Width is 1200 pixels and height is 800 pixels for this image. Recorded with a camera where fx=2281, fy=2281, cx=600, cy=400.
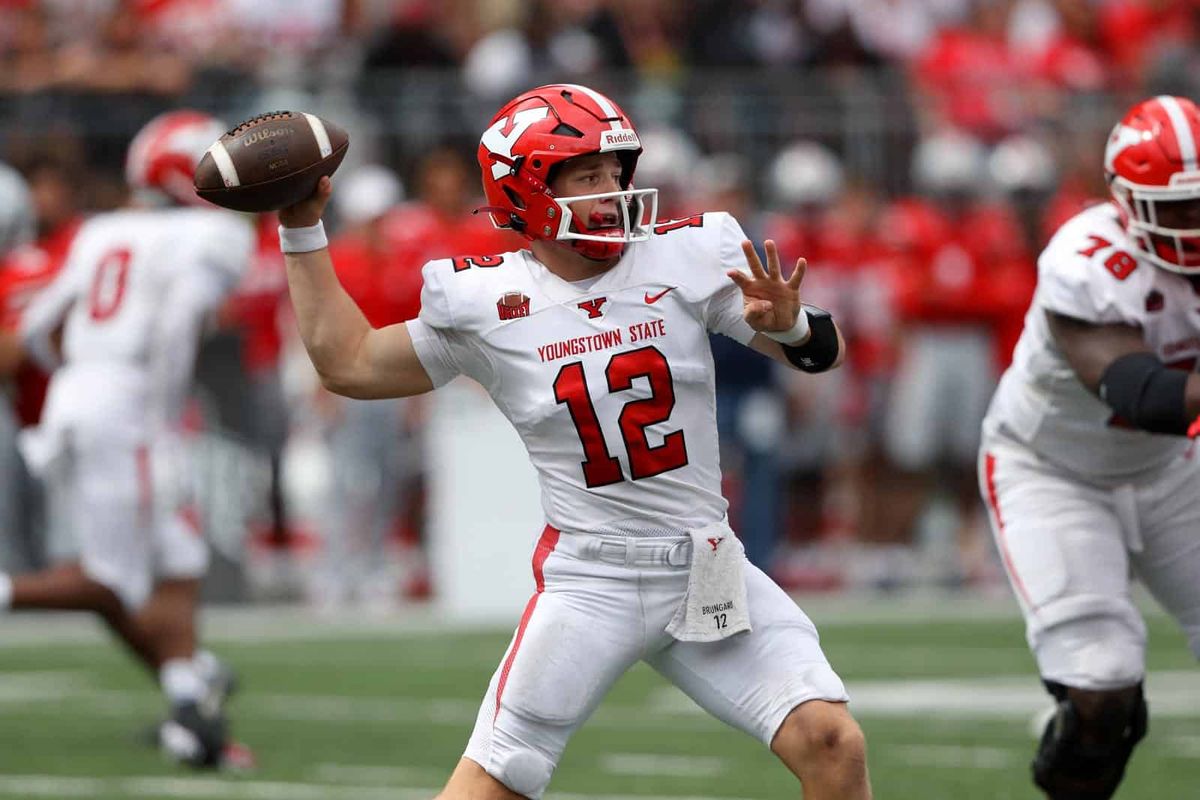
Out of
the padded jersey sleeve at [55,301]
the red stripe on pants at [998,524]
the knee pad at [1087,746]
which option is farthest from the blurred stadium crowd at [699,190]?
the knee pad at [1087,746]

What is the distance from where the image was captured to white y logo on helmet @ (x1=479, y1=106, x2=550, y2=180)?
4.73 meters

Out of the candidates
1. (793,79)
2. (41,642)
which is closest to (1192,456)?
(41,642)

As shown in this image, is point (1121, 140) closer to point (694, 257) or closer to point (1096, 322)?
point (1096, 322)

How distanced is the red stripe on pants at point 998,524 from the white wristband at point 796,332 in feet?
4.16

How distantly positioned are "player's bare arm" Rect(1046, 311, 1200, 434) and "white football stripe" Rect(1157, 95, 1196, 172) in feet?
1.32

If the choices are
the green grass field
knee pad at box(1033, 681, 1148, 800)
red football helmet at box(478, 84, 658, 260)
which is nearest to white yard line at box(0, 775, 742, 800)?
the green grass field

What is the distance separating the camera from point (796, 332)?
4660 millimetres

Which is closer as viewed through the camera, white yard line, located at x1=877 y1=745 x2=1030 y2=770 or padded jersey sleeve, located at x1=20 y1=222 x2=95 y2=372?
white yard line, located at x1=877 y1=745 x2=1030 y2=770

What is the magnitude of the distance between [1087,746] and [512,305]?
73.6 inches

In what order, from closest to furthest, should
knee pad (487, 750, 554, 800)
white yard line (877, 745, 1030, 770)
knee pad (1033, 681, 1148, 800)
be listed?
Result: knee pad (487, 750, 554, 800)
knee pad (1033, 681, 1148, 800)
white yard line (877, 745, 1030, 770)

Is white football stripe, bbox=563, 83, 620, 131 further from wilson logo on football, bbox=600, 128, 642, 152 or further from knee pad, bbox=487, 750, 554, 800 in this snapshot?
knee pad, bbox=487, 750, 554, 800

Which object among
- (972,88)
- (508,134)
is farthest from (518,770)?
(972,88)

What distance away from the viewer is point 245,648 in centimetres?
1045

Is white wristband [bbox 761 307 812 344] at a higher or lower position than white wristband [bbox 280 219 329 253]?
lower
